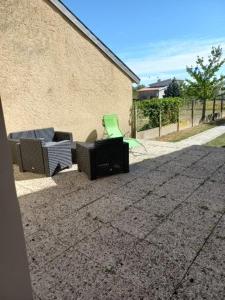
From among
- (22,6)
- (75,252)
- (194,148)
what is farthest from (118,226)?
(22,6)

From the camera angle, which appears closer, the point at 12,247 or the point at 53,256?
the point at 12,247

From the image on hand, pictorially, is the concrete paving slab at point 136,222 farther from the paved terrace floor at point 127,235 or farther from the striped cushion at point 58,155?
the striped cushion at point 58,155

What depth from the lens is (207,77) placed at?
16.4 metres

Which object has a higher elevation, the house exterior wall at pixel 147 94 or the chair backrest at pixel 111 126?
the house exterior wall at pixel 147 94

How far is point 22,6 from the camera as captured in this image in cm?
594

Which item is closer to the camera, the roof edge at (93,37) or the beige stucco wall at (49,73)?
the beige stucco wall at (49,73)

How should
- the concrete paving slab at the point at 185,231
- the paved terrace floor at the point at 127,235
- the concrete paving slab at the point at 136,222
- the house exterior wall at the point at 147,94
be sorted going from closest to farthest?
1. the paved terrace floor at the point at 127,235
2. the concrete paving slab at the point at 185,231
3. the concrete paving slab at the point at 136,222
4. the house exterior wall at the point at 147,94

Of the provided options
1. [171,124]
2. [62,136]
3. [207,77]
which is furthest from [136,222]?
[207,77]

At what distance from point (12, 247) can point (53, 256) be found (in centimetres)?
131

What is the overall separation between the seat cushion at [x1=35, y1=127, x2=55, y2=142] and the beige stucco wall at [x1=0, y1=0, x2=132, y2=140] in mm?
274

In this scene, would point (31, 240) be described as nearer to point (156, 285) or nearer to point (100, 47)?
point (156, 285)

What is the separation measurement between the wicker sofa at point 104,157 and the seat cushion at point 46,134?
65.1 inches

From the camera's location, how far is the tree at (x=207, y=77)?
1600 cm

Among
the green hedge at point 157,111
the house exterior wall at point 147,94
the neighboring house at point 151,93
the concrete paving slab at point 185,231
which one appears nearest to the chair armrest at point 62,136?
the concrete paving slab at point 185,231
